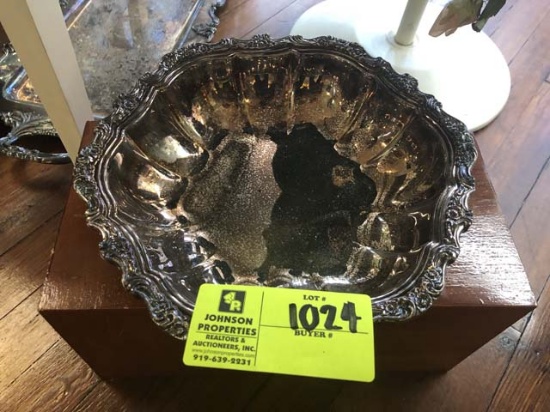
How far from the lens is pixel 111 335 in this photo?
1.95ft

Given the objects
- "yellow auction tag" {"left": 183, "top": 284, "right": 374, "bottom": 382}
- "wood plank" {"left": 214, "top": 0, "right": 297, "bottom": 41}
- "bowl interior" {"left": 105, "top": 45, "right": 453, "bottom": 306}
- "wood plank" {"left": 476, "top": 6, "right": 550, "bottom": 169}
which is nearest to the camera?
"yellow auction tag" {"left": 183, "top": 284, "right": 374, "bottom": 382}

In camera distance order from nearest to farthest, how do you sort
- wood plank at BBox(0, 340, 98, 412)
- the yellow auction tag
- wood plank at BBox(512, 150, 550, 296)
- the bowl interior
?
the yellow auction tag, the bowl interior, wood plank at BBox(0, 340, 98, 412), wood plank at BBox(512, 150, 550, 296)

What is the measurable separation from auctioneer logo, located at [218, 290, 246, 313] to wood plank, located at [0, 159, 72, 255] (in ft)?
1.91

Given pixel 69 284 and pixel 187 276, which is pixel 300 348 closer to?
pixel 187 276

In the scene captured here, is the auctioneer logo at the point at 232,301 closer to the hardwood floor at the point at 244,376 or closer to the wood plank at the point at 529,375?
the hardwood floor at the point at 244,376

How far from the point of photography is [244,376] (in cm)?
73

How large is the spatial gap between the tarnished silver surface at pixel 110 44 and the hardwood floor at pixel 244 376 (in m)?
0.12

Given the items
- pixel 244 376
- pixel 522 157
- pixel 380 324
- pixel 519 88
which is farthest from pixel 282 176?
pixel 519 88

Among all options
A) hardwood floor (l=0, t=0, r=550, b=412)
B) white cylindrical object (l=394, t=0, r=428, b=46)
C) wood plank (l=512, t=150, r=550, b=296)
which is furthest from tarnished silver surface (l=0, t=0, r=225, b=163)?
wood plank (l=512, t=150, r=550, b=296)

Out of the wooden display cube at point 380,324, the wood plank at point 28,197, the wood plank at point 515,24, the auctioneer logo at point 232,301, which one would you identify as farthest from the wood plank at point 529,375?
the wood plank at point 28,197

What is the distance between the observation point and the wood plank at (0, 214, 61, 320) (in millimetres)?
790

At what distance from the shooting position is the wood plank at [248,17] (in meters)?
1.11

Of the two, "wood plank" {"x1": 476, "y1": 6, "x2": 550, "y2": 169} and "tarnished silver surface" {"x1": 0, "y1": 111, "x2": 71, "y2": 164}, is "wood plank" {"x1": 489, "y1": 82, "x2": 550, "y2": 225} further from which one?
"tarnished silver surface" {"x1": 0, "y1": 111, "x2": 71, "y2": 164}

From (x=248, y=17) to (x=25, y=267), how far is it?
0.74 meters
